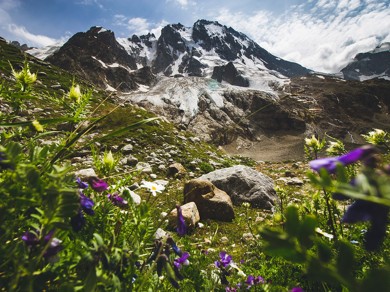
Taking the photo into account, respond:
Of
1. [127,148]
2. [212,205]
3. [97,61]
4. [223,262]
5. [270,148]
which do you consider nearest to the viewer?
[223,262]

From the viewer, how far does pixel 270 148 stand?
7850cm

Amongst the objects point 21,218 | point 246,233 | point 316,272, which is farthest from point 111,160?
point 246,233

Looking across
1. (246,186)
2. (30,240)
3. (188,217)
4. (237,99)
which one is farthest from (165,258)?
(237,99)

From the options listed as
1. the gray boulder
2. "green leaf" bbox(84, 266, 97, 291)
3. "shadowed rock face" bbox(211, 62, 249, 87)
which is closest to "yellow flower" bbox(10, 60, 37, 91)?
"green leaf" bbox(84, 266, 97, 291)

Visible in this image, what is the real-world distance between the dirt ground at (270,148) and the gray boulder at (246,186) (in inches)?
2133

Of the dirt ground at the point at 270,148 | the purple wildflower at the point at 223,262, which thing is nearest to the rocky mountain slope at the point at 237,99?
the dirt ground at the point at 270,148

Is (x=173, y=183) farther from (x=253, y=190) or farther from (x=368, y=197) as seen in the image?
(x=368, y=197)

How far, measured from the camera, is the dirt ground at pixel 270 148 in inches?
2621

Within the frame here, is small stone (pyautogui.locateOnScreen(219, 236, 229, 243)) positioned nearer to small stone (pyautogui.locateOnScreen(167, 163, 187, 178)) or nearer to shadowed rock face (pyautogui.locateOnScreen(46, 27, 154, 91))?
small stone (pyautogui.locateOnScreen(167, 163, 187, 178))

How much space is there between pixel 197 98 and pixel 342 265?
92148mm

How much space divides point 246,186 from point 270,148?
70.9 meters

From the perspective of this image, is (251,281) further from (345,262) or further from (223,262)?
(345,262)

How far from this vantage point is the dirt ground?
6656cm

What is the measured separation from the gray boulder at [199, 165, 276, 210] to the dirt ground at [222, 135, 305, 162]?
2133 inches
